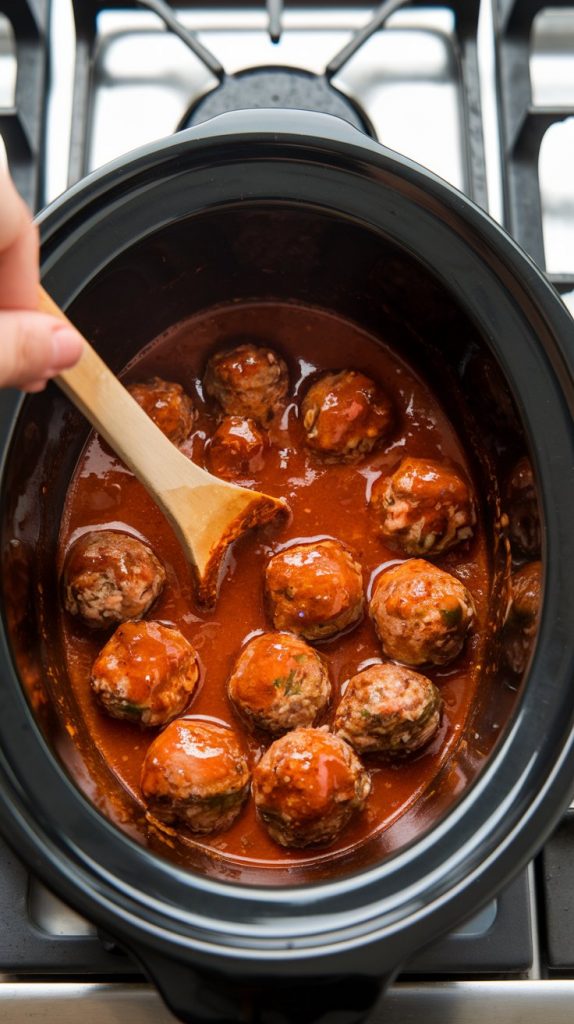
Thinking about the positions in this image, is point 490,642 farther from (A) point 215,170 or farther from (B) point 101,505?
(A) point 215,170

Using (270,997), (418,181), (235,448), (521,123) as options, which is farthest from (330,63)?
(270,997)

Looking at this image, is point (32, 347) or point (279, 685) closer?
point (32, 347)

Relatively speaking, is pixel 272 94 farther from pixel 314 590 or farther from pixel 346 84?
pixel 314 590

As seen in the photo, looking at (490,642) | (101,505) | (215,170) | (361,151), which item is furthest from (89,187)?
(490,642)

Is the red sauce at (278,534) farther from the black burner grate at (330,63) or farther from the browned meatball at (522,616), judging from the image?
the black burner grate at (330,63)

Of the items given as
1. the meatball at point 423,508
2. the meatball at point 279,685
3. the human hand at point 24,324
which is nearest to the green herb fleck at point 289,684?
the meatball at point 279,685

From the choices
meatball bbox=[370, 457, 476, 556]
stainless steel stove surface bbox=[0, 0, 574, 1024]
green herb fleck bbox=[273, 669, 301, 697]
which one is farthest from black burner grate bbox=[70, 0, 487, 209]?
green herb fleck bbox=[273, 669, 301, 697]
